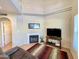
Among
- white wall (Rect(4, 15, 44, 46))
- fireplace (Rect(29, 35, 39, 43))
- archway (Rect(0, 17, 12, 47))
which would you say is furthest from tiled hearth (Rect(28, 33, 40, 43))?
archway (Rect(0, 17, 12, 47))

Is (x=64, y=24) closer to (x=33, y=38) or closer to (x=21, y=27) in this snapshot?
(x=33, y=38)

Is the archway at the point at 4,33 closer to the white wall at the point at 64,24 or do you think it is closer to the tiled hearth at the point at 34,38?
the tiled hearth at the point at 34,38

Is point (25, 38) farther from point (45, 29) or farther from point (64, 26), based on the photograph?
point (64, 26)

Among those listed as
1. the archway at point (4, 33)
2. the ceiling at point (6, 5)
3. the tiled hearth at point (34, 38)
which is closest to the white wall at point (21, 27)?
the tiled hearth at point (34, 38)

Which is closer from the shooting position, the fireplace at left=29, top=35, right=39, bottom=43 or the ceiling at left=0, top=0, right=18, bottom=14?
the ceiling at left=0, top=0, right=18, bottom=14

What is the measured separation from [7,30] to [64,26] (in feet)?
18.6

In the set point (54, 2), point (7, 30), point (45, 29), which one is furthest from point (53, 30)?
point (7, 30)

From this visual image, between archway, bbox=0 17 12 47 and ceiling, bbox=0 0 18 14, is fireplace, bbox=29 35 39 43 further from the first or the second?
ceiling, bbox=0 0 18 14

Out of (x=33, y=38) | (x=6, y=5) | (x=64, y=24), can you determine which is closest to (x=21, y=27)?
(x=33, y=38)

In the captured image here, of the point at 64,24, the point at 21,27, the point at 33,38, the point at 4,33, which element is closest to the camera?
the point at 64,24

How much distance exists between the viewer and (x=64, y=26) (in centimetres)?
758

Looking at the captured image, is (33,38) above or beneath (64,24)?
beneath

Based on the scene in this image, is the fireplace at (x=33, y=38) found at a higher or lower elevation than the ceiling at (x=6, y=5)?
lower

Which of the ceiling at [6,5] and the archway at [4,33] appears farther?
the archway at [4,33]
